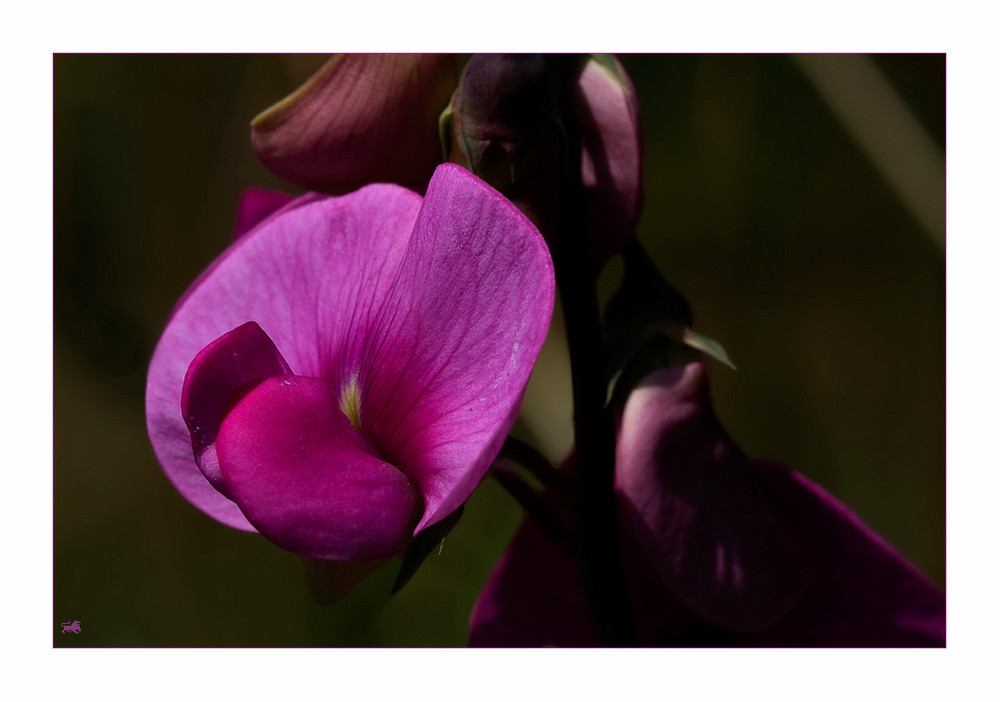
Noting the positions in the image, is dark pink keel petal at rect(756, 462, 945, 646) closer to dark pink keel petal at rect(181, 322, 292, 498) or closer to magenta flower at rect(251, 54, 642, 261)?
magenta flower at rect(251, 54, 642, 261)

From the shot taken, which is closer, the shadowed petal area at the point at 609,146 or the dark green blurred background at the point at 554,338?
the shadowed petal area at the point at 609,146

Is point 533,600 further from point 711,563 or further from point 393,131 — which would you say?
point 393,131

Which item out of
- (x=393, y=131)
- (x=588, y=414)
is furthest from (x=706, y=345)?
(x=393, y=131)

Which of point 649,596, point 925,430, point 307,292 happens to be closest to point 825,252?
point 925,430

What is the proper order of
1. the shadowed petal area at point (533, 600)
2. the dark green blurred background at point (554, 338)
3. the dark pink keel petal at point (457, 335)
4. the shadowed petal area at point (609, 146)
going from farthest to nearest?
the dark green blurred background at point (554, 338), the shadowed petal area at point (533, 600), the shadowed petal area at point (609, 146), the dark pink keel petal at point (457, 335)

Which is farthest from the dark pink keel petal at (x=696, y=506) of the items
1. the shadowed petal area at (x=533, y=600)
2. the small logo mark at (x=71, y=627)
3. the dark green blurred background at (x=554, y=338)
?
the small logo mark at (x=71, y=627)

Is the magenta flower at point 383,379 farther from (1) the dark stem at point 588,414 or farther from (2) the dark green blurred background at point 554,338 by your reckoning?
(2) the dark green blurred background at point 554,338
